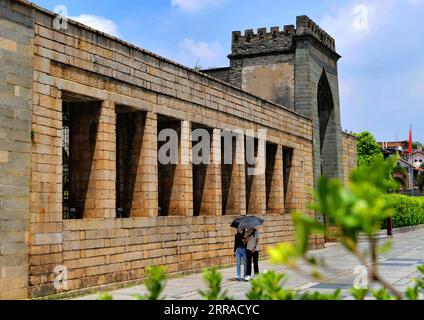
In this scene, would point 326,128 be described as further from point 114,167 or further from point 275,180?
point 114,167

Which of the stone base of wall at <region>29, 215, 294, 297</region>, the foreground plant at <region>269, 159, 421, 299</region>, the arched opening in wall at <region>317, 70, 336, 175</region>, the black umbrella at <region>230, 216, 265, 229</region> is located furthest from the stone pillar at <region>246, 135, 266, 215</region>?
the foreground plant at <region>269, 159, 421, 299</region>

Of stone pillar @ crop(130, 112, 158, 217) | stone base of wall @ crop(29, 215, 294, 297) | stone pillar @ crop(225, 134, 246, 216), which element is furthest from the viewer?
stone pillar @ crop(225, 134, 246, 216)

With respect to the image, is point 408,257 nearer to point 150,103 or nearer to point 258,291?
point 150,103

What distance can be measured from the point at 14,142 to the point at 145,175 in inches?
172

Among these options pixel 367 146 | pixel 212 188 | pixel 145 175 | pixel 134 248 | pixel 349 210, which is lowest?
pixel 134 248

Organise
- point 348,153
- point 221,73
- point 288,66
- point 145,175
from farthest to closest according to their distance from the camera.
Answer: point 348,153 → point 221,73 → point 288,66 → point 145,175

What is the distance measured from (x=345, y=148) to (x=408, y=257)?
12191mm

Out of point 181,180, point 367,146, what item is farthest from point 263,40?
point 367,146

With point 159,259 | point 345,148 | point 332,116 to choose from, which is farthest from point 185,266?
point 345,148

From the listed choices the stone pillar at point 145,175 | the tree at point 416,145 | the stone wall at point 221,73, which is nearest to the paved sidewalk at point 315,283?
the stone pillar at point 145,175

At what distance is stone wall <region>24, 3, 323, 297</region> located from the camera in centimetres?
1146

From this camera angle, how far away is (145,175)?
14.6m

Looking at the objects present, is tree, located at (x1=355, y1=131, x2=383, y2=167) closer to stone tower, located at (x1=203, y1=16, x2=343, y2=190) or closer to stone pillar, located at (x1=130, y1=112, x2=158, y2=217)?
stone tower, located at (x1=203, y1=16, x2=343, y2=190)

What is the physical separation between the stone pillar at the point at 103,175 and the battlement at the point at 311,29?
15.1 m
